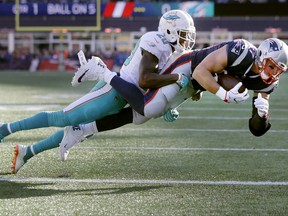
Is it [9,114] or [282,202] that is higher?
[282,202]

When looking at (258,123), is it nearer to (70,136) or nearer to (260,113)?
(260,113)

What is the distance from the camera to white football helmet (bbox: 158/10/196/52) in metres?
4.82

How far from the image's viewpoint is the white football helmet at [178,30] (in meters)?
4.82

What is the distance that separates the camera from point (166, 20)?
192 inches

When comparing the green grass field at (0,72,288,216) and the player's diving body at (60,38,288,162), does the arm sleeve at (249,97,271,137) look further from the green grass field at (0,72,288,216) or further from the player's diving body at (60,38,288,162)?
the green grass field at (0,72,288,216)

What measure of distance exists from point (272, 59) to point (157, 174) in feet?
3.45

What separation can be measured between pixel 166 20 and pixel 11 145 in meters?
2.00

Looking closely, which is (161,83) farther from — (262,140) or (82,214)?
(262,140)

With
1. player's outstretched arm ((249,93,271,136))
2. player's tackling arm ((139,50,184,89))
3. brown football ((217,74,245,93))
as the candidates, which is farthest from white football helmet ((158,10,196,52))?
player's outstretched arm ((249,93,271,136))

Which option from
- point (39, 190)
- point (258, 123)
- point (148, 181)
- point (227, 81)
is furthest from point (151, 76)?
point (39, 190)

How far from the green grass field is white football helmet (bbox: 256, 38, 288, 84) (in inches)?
25.8

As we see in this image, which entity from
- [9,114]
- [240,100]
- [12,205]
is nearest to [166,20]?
[240,100]

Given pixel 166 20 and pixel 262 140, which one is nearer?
pixel 166 20

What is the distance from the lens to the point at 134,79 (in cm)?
491
